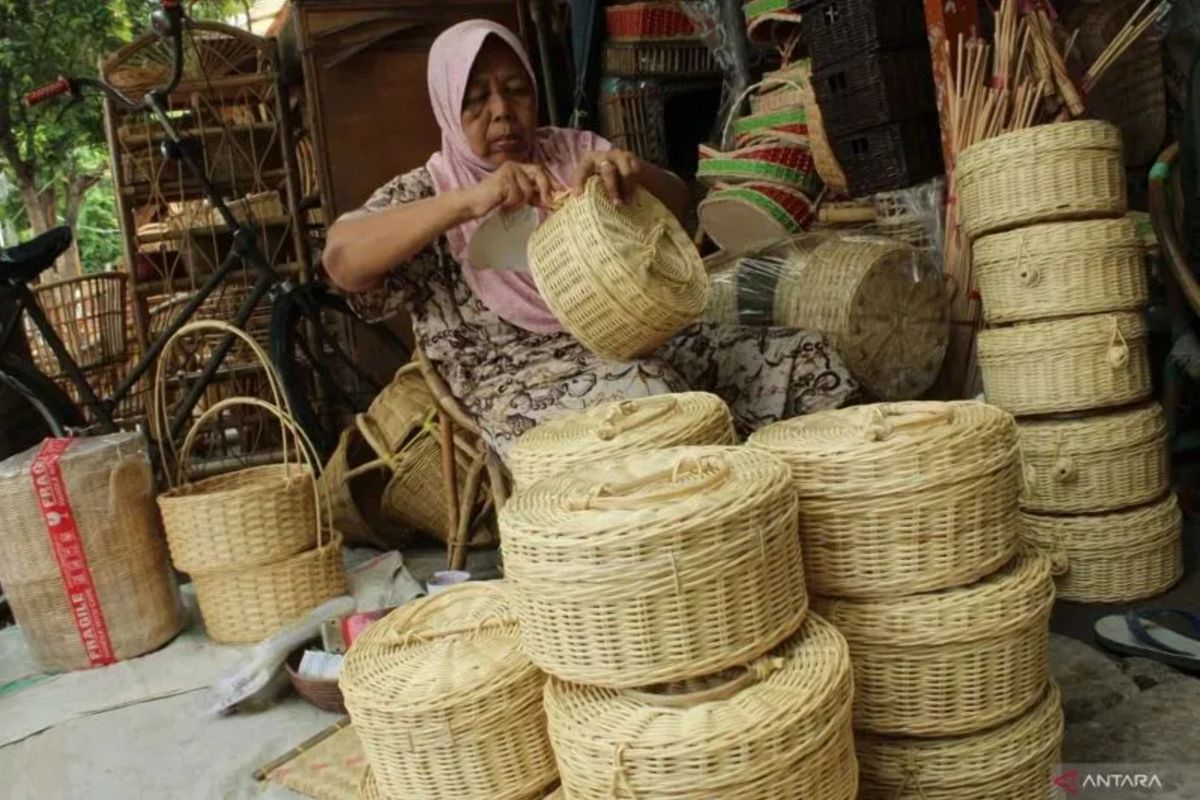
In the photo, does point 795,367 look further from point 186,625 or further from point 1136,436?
point 186,625

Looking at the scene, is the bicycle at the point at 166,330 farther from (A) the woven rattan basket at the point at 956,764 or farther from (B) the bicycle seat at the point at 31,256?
(A) the woven rattan basket at the point at 956,764

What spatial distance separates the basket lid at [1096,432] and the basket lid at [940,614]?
3.26ft

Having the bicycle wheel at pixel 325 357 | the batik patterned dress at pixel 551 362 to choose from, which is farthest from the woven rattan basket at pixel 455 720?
the bicycle wheel at pixel 325 357

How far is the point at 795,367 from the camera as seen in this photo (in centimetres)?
240

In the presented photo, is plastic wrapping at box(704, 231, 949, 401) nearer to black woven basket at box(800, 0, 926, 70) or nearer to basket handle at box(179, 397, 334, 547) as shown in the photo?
black woven basket at box(800, 0, 926, 70)

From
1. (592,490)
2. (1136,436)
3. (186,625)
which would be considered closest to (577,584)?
(592,490)

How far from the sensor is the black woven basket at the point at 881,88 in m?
3.07

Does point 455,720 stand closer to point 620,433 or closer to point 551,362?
point 620,433

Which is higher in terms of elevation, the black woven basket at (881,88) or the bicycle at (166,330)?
the black woven basket at (881,88)

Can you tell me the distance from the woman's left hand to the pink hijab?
15.3 inches

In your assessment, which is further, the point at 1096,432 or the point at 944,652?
the point at 1096,432

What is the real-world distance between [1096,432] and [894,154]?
1.14 metres

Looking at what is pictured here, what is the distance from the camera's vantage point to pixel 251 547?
2.58 meters

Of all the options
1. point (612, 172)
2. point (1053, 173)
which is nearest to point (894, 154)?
point (1053, 173)
